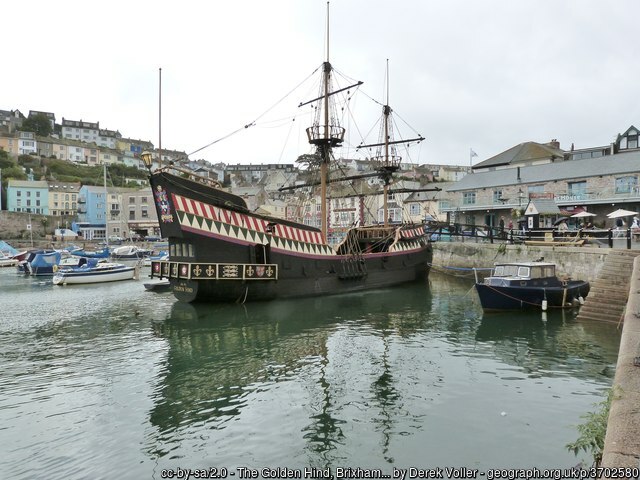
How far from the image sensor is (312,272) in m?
24.4

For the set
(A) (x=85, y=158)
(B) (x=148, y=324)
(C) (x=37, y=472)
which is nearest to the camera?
(C) (x=37, y=472)

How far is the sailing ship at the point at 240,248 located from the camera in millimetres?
19578

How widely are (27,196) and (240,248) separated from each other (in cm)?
8959

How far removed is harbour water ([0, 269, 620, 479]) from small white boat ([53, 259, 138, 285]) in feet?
58.1

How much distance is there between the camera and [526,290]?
1906cm

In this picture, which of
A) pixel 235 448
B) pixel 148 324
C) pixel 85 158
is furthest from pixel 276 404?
pixel 85 158

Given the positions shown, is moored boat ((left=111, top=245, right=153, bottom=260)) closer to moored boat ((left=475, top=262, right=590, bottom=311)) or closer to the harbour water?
the harbour water

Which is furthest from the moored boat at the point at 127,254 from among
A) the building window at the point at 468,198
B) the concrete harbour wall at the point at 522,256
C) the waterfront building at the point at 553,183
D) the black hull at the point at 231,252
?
the building window at the point at 468,198

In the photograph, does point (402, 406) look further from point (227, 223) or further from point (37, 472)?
point (227, 223)

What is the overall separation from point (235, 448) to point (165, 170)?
14.5 m

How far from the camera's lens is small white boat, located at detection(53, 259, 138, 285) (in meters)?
35.9

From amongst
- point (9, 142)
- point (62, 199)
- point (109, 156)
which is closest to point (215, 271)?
point (62, 199)

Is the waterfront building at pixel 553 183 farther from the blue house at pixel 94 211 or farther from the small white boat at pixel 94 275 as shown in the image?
the blue house at pixel 94 211

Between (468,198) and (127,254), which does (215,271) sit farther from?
(127,254)
